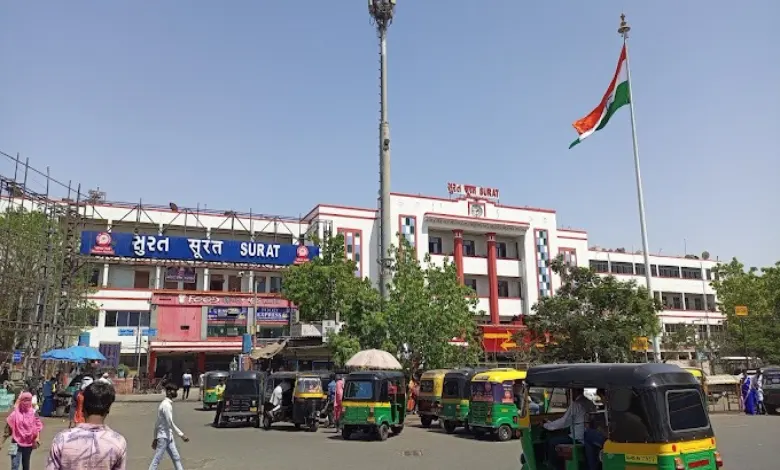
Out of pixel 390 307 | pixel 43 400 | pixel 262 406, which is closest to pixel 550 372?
pixel 262 406

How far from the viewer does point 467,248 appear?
52469mm

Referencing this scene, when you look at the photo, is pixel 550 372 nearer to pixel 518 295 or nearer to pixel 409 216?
pixel 409 216

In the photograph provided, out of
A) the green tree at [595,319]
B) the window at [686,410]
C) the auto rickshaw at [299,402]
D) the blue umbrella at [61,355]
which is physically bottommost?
the auto rickshaw at [299,402]

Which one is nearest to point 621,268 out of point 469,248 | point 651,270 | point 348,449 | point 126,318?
point 651,270

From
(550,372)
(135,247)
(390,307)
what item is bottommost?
(550,372)

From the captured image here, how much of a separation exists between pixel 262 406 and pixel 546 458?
15.3 meters

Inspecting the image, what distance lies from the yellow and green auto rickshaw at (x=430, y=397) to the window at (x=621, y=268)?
4598cm

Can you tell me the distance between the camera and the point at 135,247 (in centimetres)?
4678

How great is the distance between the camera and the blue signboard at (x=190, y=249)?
45938 mm

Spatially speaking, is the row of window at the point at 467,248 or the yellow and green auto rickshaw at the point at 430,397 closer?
the yellow and green auto rickshaw at the point at 430,397

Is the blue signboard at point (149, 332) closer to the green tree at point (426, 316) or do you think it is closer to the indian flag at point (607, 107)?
the green tree at point (426, 316)

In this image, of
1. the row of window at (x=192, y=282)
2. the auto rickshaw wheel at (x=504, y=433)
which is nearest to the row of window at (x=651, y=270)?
the row of window at (x=192, y=282)

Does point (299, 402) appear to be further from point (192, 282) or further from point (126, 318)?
point (126, 318)

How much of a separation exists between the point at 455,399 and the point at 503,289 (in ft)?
114
